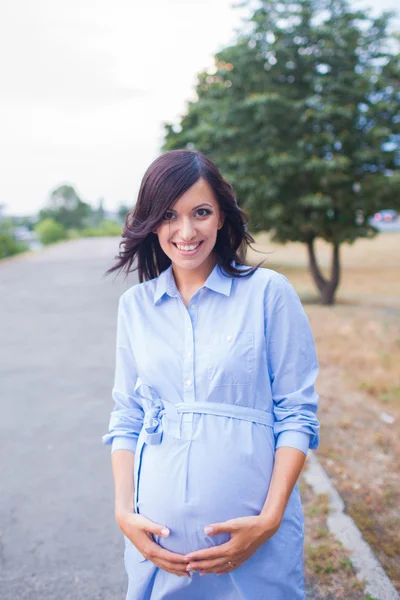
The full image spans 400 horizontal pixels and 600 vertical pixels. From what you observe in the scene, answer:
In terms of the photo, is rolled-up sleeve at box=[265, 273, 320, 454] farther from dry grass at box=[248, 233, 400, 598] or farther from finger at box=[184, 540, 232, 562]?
dry grass at box=[248, 233, 400, 598]

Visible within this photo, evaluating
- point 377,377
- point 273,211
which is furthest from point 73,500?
point 273,211

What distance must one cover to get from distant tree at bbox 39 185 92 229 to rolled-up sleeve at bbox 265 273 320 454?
2537 inches

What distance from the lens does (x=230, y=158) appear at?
10.5 metres

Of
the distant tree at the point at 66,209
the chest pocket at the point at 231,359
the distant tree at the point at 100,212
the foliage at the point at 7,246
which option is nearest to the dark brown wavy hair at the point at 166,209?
the chest pocket at the point at 231,359

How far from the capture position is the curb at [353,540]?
2.56 m

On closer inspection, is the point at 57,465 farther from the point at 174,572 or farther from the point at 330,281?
the point at 330,281

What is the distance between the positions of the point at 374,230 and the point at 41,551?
Answer: 967 centimetres

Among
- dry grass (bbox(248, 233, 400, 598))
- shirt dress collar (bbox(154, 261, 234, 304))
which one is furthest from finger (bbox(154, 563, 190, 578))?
dry grass (bbox(248, 233, 400, 598))

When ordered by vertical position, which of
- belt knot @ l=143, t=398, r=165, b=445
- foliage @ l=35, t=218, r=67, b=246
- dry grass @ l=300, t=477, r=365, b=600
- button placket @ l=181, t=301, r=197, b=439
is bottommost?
foliage @ l=35, t=218, r=67, b=246

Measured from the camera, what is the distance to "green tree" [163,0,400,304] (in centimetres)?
984

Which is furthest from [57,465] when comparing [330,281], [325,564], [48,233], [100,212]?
[100,212]

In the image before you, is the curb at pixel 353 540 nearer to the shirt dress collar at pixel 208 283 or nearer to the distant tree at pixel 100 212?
the shirt dress collar at pixel 208 283

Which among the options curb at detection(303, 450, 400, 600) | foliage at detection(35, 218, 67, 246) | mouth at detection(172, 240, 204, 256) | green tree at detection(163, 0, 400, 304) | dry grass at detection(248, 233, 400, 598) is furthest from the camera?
foliage at detection(35, 218, 67, 246)

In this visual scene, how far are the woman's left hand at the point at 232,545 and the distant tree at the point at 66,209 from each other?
212 feet
